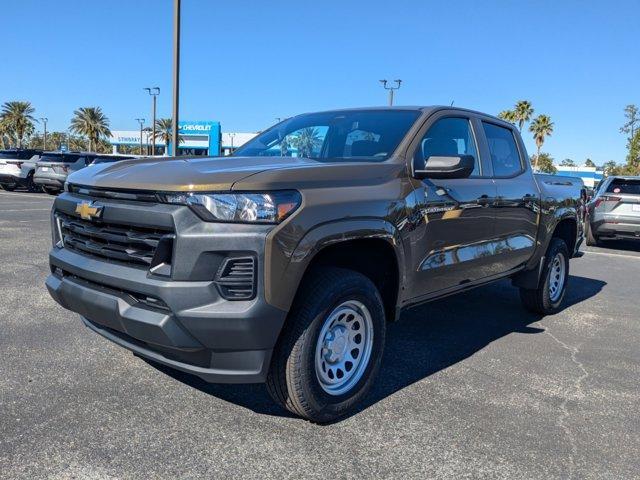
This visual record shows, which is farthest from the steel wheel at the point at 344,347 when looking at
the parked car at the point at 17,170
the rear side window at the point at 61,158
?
the parked car at the point at 17,170

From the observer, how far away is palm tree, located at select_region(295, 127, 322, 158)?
13.6ft

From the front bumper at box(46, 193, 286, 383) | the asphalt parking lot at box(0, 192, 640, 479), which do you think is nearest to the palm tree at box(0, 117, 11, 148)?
the asphalt parking lot at box(0, 192, 640, 479)

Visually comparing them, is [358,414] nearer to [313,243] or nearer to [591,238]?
[313,243]

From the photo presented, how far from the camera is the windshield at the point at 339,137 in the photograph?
3895 millimetres

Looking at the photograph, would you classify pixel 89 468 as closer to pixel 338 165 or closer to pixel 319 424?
pixel 319 424

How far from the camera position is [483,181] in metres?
4.45

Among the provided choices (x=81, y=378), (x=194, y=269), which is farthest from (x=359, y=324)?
(x=81, y=378)

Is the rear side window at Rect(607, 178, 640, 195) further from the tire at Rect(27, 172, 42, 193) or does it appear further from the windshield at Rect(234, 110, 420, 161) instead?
the tire at Rect(27, 172, 42, 193)

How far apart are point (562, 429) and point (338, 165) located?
202 centimetres

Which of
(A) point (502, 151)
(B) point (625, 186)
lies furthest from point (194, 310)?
(B) point (625, 186)

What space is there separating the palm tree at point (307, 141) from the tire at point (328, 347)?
50.1 inches

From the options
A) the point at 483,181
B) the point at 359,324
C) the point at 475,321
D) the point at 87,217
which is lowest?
the point at 475,321

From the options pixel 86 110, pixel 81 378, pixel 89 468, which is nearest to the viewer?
pixel 89 468

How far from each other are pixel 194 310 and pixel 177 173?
0.73 m
